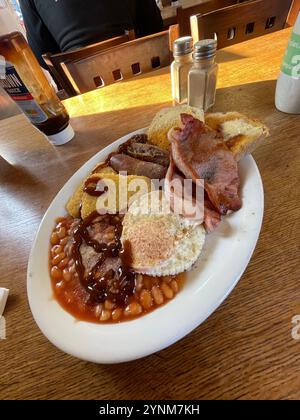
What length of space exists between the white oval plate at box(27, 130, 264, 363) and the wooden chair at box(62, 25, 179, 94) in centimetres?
110

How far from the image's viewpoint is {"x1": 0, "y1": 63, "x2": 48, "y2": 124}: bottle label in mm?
Answer: 806

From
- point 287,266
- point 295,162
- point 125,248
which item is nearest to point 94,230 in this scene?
point 125,248

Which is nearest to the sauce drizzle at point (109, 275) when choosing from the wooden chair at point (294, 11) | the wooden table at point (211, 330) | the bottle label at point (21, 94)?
the wooden table at point (211, 330)

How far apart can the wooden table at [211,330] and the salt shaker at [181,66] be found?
341 millimetres

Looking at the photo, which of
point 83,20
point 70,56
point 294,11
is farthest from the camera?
point 83,20

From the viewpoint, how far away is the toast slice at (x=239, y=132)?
0.68 meters

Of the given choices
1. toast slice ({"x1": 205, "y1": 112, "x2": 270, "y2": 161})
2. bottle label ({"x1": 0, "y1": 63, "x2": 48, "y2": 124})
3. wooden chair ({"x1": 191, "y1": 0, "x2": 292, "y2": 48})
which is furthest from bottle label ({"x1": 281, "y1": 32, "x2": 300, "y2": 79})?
bottle label ({"x1": 0, "y1": 63, "x2": 48, "y2": 124})

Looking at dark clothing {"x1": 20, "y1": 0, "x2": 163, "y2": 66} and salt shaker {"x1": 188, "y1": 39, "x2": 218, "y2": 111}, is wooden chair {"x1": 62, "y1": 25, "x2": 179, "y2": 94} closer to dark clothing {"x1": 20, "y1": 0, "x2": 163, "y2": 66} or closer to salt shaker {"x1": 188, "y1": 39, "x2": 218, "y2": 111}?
salt shaker {"x1": 188, "y1": 39, "x2": 218, "y2": 111}

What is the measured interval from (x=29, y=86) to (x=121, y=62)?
668 millimetres

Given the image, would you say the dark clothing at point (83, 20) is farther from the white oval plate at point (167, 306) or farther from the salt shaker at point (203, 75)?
the white oval plate at point (167, 306)

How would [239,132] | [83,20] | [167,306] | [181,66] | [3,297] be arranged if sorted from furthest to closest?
[83,20] → [181,66] → [239,132] → [3,297] → [167,306]

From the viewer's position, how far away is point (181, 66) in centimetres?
99

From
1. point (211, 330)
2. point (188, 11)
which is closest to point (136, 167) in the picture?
point (211, 330)

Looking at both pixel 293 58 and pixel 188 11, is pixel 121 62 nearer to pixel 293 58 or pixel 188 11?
pixel 188 11
